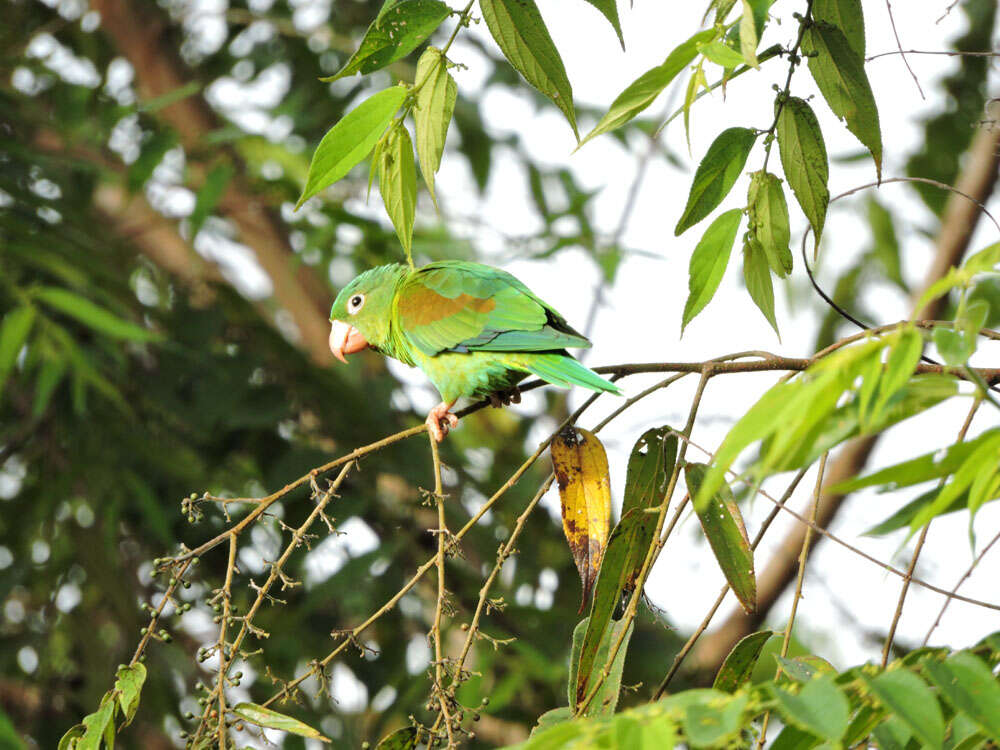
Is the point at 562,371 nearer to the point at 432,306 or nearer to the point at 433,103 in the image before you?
the point at 432,306

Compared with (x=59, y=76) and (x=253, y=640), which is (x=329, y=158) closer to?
(x=253, y=640)

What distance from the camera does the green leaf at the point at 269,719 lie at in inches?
55.6

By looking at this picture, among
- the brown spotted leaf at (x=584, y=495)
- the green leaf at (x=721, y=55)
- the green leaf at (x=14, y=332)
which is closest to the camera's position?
the green leaf at (x=721, y=55)

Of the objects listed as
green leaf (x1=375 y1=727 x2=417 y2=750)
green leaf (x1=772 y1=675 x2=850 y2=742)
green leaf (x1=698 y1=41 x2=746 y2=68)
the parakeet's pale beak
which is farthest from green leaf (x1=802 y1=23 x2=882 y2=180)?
the parakeet's pale beak

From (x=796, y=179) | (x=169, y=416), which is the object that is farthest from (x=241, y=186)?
(x=796, y=179)

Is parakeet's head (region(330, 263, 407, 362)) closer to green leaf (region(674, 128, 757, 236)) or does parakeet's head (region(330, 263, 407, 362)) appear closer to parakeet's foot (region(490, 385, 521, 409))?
parakeet's foot (region(490, 385, 521, 409))

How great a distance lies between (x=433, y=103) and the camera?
147 cm

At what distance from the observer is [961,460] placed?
1014 mm

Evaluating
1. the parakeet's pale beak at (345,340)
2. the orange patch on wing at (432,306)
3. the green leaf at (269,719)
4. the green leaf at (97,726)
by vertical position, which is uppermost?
the orange patch on wing at (432,306)

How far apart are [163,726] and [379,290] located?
1.70 meters

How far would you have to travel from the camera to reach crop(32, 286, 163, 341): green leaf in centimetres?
280

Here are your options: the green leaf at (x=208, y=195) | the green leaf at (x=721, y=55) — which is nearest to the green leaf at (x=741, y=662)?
the green leaf at (x=721, y=55)

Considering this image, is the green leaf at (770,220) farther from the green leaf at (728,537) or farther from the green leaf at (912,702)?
the green leaf at (912,702)

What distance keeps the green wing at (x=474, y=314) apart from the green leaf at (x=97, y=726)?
43.4 inches
